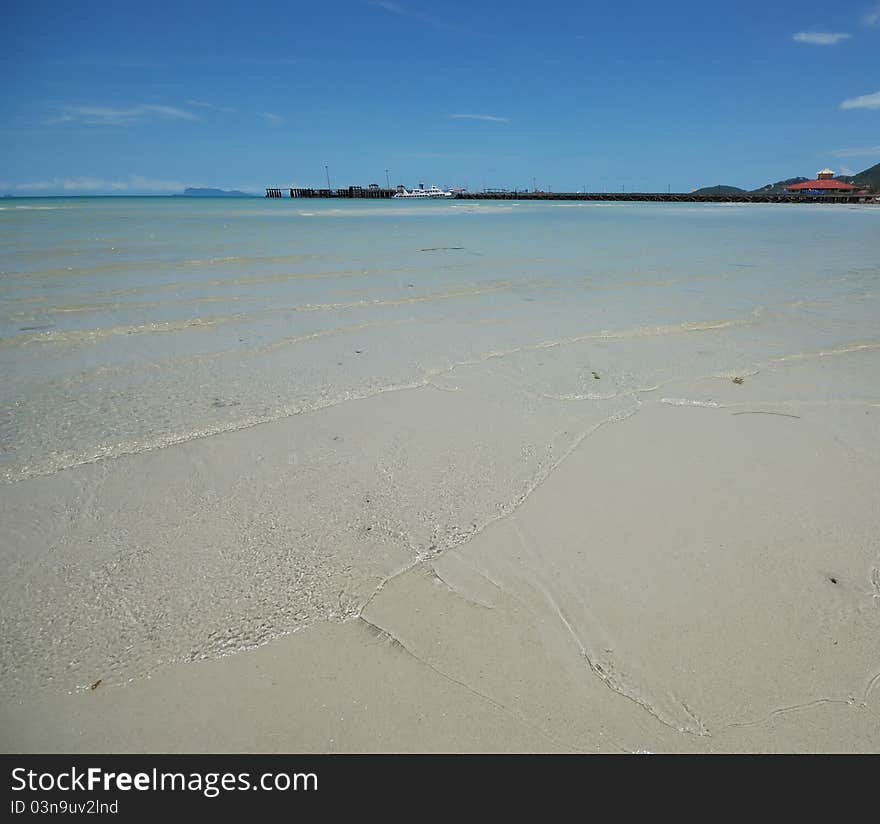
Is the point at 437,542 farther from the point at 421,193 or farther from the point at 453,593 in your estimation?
the point at 421,193

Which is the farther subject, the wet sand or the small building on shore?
the small building on shore

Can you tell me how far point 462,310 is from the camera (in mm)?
7398

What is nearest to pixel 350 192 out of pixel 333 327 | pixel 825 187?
pixel 825 187

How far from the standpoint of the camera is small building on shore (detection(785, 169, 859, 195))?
94688 millimetres

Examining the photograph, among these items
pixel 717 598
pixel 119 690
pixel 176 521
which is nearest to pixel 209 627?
pixel 119 690

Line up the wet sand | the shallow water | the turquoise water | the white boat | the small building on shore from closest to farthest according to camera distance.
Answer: the wet sand
the shallow water
the turquoise water
the small building on shore
the white boat

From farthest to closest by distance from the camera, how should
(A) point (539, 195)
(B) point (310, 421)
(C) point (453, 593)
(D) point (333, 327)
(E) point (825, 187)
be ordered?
(A) point (539, 195) → (E) point (825, 187) → (D) point (333, 327) → (B) point (310, 421) → (C) point (453, 593)

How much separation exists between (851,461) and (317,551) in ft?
10.4

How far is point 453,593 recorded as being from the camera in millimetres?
2295

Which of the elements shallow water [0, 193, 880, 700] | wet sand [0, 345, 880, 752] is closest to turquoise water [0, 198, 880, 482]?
shallow water [0, 193, 880, 700]

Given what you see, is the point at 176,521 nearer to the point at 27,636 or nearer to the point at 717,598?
the point at 27,636

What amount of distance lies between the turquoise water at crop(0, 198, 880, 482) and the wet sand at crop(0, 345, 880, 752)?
0.79 meters

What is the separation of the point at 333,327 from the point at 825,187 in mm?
119150

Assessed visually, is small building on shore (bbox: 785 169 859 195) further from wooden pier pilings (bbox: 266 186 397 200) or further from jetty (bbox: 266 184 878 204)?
wooden pier pilings (bbox: 266 186 397 200)
